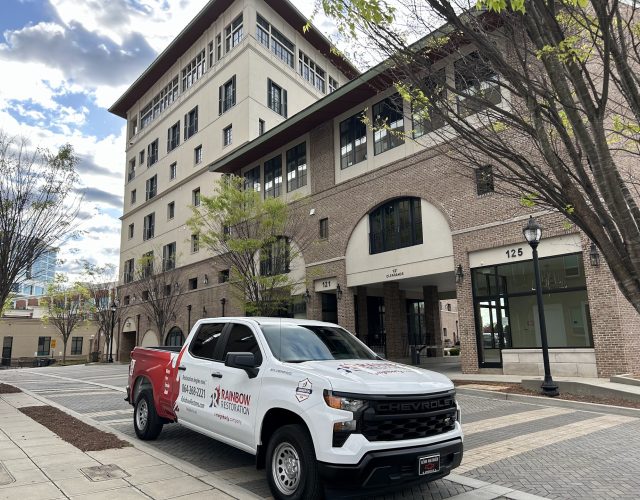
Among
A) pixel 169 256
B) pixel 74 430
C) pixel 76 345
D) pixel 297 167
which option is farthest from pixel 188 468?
pixel 76 345

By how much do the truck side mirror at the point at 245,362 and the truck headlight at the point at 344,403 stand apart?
1.17 meters

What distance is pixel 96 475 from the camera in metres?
5.66

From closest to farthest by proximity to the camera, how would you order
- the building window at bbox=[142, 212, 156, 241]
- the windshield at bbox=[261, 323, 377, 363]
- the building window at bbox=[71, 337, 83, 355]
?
the windshield at bbox=[261, 323, 377, 363], the building window at bbox=[142, 212, 156, 241], the building window at bbox=[71, 337, 83, 355]

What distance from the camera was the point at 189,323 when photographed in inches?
1379

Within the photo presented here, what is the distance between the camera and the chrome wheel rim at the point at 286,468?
4.64 meters

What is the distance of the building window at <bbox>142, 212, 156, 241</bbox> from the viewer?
43625 mm

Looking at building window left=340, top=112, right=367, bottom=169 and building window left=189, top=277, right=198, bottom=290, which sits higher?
building window left=340, top=112, right=367, bottom=169

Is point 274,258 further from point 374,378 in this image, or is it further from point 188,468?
point 374,378

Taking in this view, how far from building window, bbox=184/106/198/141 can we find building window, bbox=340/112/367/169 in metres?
17.8

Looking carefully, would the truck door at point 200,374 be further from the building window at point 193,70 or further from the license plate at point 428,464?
the building window at point 193,70

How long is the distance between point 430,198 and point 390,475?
53.8ft

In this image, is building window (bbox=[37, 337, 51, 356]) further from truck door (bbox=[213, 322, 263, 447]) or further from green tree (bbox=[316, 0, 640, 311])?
green tree (bbox=[316, 0, 640, 311])

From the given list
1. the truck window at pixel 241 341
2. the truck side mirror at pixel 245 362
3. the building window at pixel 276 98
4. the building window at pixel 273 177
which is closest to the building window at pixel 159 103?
the building window at pixel 276 98

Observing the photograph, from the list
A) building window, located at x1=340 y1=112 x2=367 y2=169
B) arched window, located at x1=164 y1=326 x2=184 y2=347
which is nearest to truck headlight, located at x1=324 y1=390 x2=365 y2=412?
building window, located at x1=340 y1=112 x2=367 y2=169
